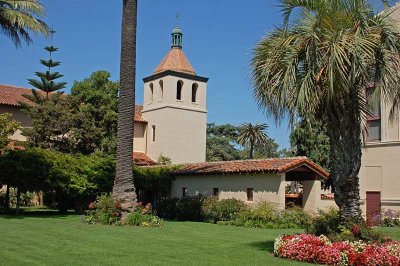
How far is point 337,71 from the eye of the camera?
1191cm

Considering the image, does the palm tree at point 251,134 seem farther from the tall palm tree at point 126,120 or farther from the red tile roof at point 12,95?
the tall palm tree at point 126,120

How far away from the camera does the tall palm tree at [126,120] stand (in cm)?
2267

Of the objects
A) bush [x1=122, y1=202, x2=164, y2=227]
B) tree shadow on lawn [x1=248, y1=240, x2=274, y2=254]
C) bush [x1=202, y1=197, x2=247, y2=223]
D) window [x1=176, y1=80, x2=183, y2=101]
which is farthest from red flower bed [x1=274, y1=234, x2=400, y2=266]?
window [x1=176, y1=80, x2=183, y2=101]

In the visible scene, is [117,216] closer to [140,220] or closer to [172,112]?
[140,220]

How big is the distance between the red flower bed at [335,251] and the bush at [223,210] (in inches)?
563

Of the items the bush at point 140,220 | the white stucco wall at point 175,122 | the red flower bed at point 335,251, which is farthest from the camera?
the white stucco wall at point 175,122

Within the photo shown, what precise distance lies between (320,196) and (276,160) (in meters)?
3.40

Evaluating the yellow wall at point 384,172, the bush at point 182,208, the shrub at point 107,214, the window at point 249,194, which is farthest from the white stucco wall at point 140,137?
the shrub at point 107,214

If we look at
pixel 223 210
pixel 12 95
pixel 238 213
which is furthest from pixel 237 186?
pixel 12 95

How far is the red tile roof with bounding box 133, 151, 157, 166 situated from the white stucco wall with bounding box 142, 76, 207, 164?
82 centimetres

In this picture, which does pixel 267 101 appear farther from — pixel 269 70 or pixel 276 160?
pixel 276 160

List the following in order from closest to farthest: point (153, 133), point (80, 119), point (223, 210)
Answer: point (223, 210) < point (80, 119) < point (153, 133)

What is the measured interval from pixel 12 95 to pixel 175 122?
46.8ft

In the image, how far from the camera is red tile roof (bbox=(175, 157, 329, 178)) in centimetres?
2731
